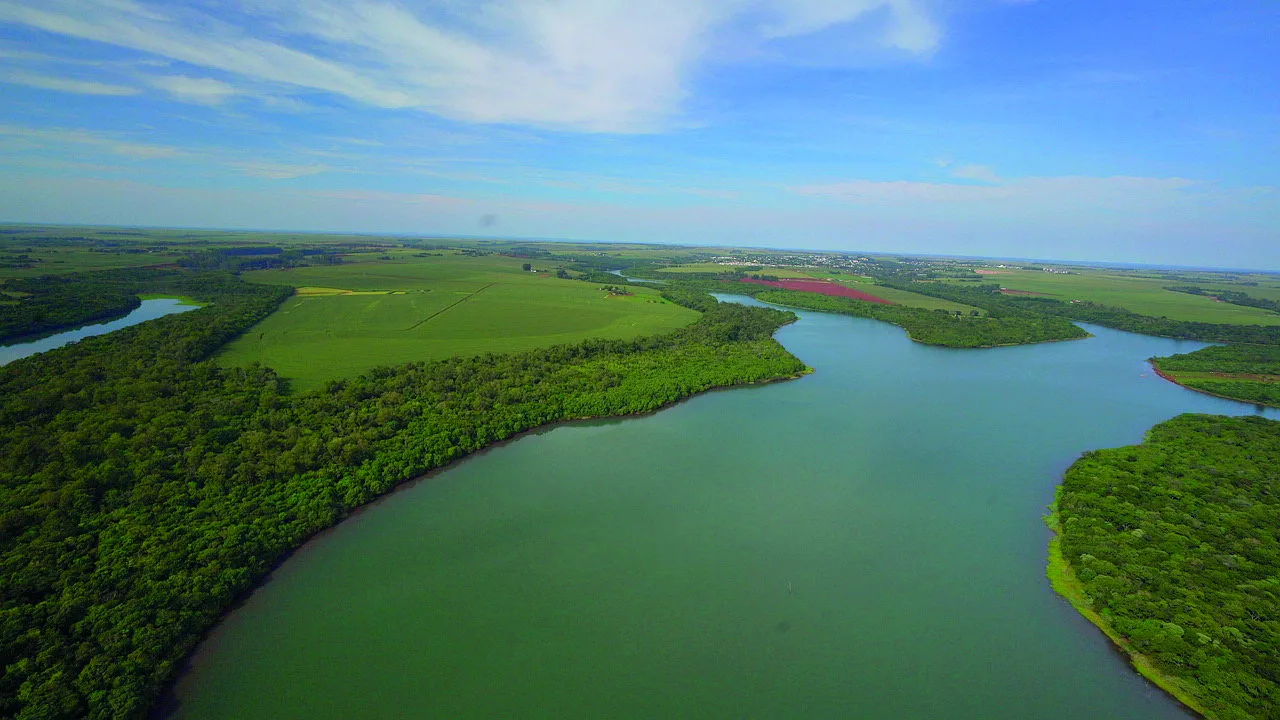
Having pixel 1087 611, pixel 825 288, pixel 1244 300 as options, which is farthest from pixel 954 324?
pixel 1244 300

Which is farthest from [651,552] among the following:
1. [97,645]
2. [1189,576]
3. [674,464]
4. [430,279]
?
[430,279]

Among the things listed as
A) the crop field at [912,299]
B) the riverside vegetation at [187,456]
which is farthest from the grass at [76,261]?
the crop field at [912,299]

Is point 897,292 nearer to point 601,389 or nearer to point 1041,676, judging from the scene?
point 601,389

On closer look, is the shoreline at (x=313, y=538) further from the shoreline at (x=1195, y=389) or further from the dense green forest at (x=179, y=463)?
the shoreline at (x=1195, y=389)

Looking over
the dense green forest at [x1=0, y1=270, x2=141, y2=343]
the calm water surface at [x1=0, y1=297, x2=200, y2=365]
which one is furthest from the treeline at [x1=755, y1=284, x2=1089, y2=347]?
the dense green forest at [x1=0, y1=270, x2=141, y2=343]

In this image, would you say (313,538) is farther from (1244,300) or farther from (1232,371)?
A: (1244,300)

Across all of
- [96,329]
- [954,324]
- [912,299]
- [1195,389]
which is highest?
[912,299]

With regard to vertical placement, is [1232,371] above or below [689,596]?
above
